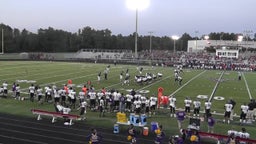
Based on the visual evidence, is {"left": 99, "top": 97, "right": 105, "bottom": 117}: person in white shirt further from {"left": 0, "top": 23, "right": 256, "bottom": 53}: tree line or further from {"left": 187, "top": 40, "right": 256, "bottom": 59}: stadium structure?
{"left": 0, "top": 23, "right": 256, "bottom": 53}: tree line

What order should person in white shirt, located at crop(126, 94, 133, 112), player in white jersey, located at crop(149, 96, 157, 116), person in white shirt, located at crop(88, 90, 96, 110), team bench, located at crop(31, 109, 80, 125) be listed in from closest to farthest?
team bench, located at crop(31, 109, 80, 125) < player in white jersey, located at crop(149, 96, 157, 116) < person in white shirt, located at crop(126, 94, 133, 112) < person in white shirt, located at crop(88, 90, 96, 110)

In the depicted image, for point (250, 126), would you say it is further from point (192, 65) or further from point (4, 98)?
point (192, 65)

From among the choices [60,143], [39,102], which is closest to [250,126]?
[60,143]

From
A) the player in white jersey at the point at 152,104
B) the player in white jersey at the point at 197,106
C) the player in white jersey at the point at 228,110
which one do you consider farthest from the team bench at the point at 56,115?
the player in white jersey at the point at 228,110

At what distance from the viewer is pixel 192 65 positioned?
59094 millimetres

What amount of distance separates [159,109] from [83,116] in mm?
4933

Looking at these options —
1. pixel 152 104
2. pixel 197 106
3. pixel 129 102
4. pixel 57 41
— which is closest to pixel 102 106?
pixel 129 102

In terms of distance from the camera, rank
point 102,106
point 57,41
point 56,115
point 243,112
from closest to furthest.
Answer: point 56,115 < point 243,112 < point 102,106 < point 57,41

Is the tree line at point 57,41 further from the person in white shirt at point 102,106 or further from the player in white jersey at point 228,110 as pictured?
the player in white jersey at point 228,110

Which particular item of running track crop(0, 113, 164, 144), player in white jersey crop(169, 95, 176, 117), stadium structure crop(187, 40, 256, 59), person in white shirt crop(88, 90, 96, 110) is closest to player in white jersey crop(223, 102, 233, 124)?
player in white jersey crop(169, 95, 176, 117)

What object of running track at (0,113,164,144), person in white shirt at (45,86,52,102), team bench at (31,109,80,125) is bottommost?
running track at (0,113,164,144)

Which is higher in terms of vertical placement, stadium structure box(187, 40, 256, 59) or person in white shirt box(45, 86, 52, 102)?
stadium structure box(187, 40, 256, 59)

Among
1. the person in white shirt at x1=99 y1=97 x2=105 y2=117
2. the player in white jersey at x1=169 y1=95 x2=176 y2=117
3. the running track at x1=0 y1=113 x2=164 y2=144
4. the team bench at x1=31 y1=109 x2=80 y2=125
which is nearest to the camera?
the running track at x1=0 y1=113 x2=164 y2=144

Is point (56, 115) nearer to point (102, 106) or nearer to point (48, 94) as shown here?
point (102, 106)
